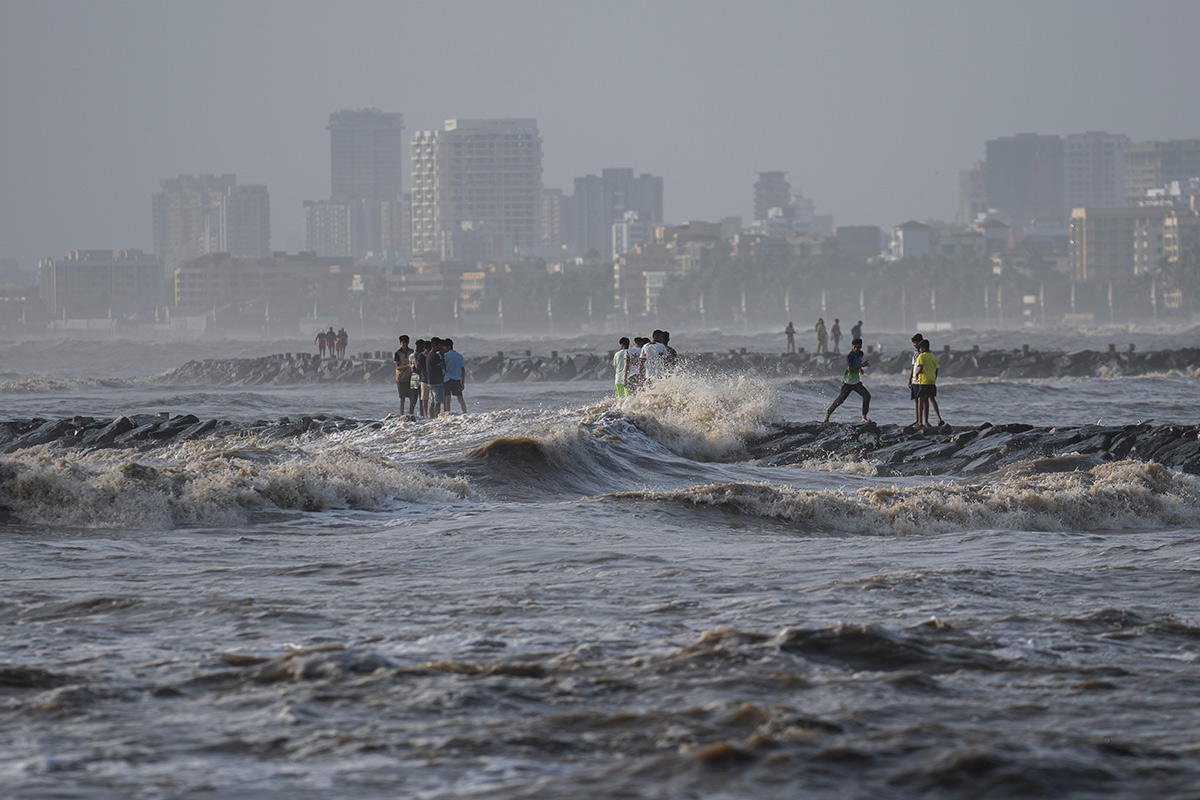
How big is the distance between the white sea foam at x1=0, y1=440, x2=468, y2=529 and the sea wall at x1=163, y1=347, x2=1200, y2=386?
3150cm

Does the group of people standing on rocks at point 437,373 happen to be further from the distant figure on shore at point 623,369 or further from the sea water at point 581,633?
the sea water at point 581,633

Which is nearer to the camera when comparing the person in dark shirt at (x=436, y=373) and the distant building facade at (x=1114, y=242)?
the person in dark shirt at (x=436, y=373)

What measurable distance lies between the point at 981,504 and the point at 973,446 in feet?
18.9

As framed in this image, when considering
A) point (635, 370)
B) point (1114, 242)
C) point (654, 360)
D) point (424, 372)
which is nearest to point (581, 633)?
point (654, 360)

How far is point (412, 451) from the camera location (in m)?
19.7

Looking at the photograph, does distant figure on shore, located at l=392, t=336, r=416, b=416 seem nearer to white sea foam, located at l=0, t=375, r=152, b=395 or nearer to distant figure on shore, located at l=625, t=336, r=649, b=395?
distant figure on shore, located at l=625, t=336, r=649, b=395

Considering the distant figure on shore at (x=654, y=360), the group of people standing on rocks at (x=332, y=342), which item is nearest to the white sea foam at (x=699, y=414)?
the distant figure on shore at (x=654, y=360)

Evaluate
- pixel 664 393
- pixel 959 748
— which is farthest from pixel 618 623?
pixel 664 393

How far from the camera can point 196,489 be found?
550 inches

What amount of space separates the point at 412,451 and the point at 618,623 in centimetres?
1126

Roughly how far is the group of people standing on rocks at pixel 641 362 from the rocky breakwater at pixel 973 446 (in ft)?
6.12

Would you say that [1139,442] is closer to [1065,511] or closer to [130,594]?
[1065,511]

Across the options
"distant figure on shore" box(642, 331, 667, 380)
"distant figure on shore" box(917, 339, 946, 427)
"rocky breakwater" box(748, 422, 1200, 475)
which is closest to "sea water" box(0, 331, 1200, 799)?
"rocky breakwater" box(748, 422, 1200, 475)

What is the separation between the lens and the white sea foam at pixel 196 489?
13469 mm
